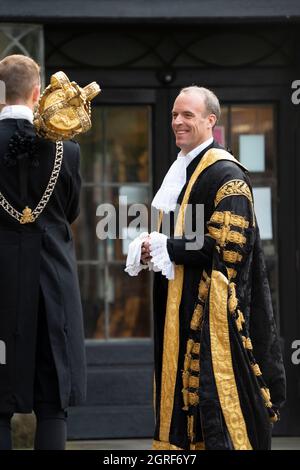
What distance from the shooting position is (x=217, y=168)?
5.61m

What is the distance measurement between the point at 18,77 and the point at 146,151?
127 inches

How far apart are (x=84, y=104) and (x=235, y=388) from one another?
1349 mm

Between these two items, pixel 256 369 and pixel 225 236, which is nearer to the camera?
pixel 225 236

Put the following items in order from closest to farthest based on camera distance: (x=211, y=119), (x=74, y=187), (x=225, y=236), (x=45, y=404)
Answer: (x=45, y=404) → (x=74, y=187) → (x=225, y=236) → (x=211, y=119)

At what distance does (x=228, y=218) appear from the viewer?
5.48 metres

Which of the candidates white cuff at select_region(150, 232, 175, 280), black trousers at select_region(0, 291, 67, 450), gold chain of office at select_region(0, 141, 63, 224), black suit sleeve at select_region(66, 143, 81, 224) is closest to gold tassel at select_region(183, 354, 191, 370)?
white cuff at select_region(150, 232, 175, 280)

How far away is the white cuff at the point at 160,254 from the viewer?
5.47m

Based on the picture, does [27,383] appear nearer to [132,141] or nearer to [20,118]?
[20,118]

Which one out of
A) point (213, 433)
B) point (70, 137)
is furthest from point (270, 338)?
point (70, 137)

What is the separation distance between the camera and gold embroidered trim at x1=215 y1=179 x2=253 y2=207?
5516 millimetres

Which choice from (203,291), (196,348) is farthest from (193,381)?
(203,291)

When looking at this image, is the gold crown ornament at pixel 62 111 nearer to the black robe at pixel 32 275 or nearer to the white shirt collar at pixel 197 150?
the black robe at pixel 32 275

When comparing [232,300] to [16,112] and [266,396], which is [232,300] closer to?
[266,396]

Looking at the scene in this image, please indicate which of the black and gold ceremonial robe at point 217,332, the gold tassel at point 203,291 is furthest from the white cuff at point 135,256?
the gold tassel at point 203,291
